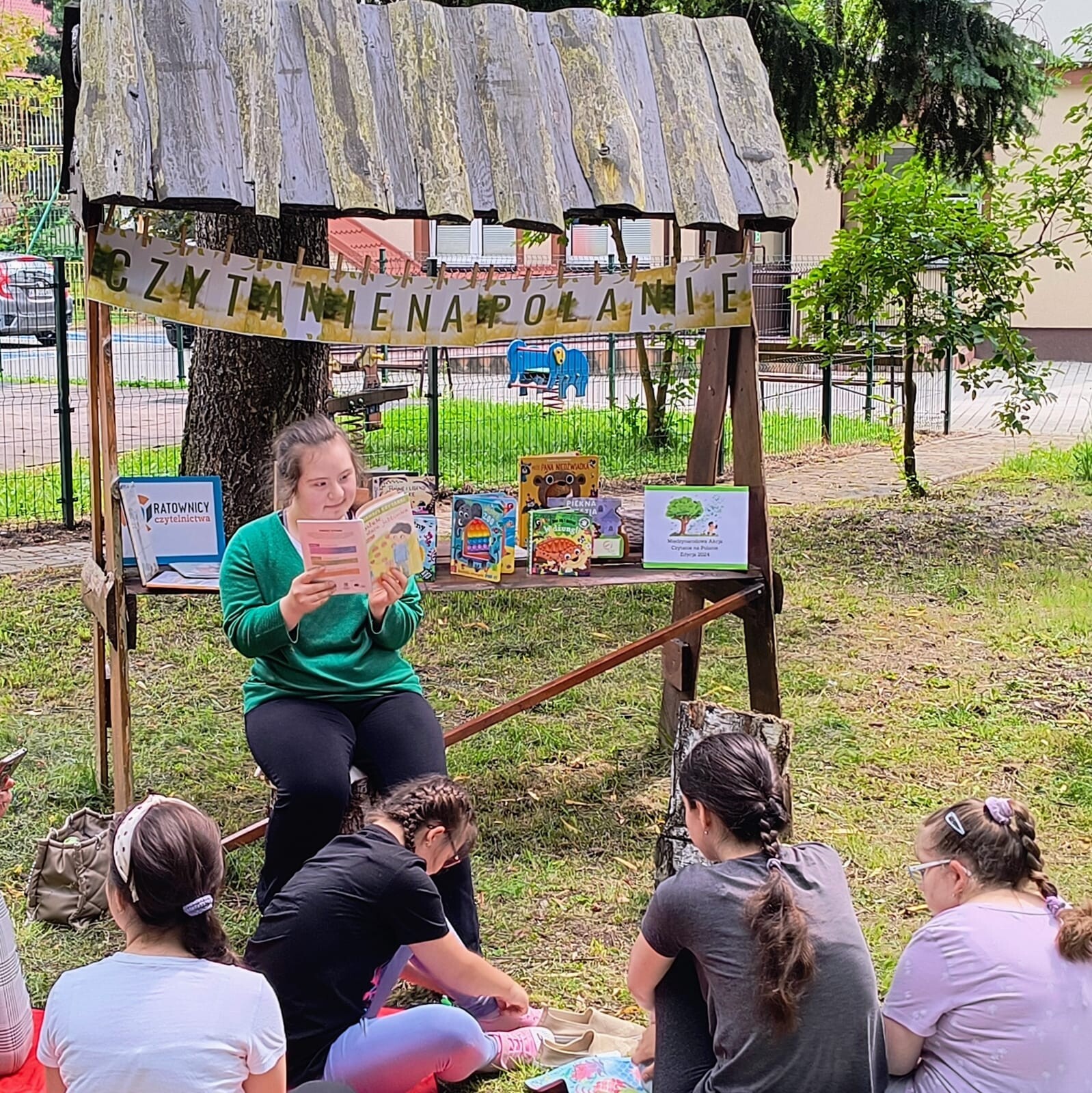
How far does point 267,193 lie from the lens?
13.5ft

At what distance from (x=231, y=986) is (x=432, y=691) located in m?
4.13

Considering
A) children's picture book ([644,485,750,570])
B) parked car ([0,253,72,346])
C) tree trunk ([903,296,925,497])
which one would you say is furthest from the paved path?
parked car ([0,253,72,346])

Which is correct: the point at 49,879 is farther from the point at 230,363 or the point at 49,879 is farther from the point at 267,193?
the point at 230,363

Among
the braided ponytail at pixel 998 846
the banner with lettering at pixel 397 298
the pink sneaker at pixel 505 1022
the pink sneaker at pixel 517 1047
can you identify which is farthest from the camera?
the banner with lettering at pixel 397 298

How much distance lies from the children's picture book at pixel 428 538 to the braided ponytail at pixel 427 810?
145 centimetres

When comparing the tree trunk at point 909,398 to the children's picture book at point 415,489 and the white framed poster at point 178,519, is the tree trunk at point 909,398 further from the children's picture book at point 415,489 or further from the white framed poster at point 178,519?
the white framed poster at point 178,519

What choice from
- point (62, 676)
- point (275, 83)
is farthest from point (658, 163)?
point (62, 676)

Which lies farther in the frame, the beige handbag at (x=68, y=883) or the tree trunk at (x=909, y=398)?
the tree trunk at (x=909, y=398)

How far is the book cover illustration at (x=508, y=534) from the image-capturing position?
4.75 meters

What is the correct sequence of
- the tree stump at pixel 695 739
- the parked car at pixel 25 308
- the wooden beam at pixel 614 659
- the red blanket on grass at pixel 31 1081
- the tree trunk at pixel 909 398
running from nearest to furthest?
the red blanket on grass at pixel 31 1081 < the tree stump at pixel 695 739 < the wooden beam at pixel 614 659 < the tree trunk at pixel 909 398 < the parked car at pixel 25 308

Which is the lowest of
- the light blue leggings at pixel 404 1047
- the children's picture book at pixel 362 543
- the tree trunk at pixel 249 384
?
the light blue leggings at pixel 404 1047

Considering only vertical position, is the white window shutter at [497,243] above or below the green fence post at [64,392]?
above

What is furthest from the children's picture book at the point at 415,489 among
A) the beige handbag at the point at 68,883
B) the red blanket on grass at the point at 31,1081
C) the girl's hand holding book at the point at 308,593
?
the red blanket on grass at the point at 31,1081

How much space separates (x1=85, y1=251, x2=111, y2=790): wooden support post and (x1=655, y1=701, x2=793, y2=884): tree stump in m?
1.91
